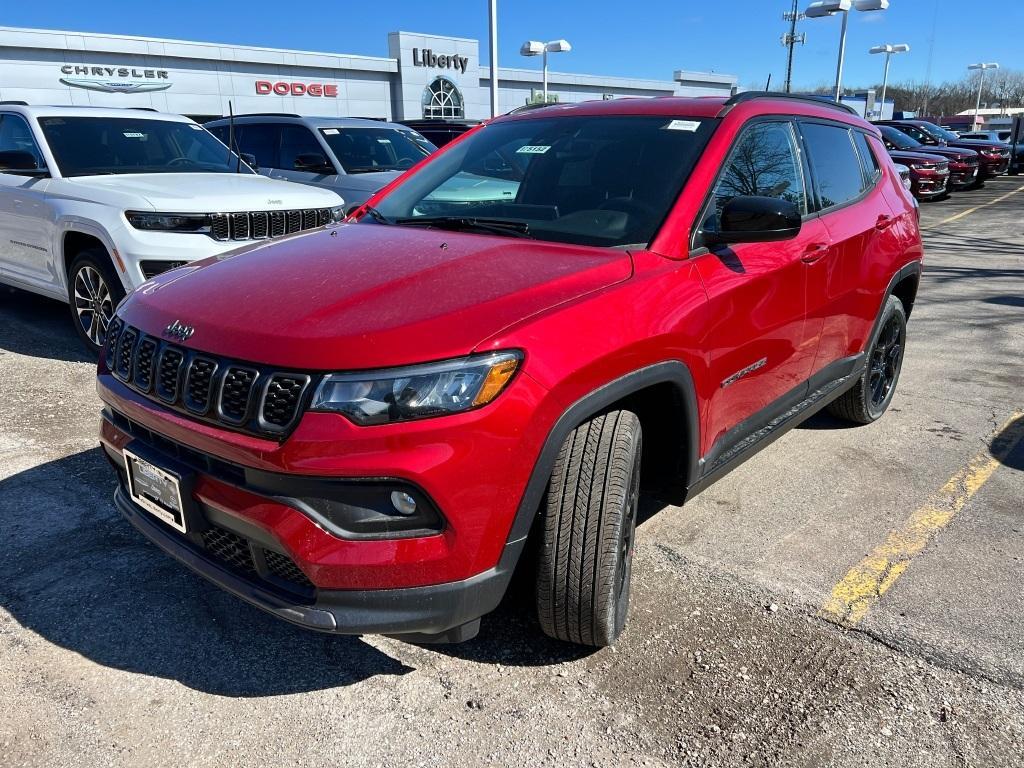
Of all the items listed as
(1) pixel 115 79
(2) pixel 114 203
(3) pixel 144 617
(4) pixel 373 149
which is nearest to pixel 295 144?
(4) pixel 373 149

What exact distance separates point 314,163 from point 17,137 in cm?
289

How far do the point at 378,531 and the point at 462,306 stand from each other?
0.65 meters

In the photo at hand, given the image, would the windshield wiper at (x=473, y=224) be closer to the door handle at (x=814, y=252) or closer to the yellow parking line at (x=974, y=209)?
the door handle at (x=814, y=252)

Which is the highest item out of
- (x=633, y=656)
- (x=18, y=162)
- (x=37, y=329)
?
(x=18, y=162)

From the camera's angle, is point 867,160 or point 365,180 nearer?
point 867,160

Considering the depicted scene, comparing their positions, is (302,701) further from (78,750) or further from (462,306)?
(462,306)

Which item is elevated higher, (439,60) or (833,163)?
(439,60)

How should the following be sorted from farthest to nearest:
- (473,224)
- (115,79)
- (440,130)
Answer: (115,79)
(440,130)
(473,224)

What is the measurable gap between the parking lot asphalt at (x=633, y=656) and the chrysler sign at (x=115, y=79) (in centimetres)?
2896

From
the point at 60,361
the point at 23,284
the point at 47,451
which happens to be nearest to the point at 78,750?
the point at 47,451

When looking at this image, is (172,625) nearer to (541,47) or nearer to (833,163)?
(833,163)

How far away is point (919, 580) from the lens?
10.1 feet

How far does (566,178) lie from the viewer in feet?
10.8

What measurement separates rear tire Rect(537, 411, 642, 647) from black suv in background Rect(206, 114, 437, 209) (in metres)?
6.39
